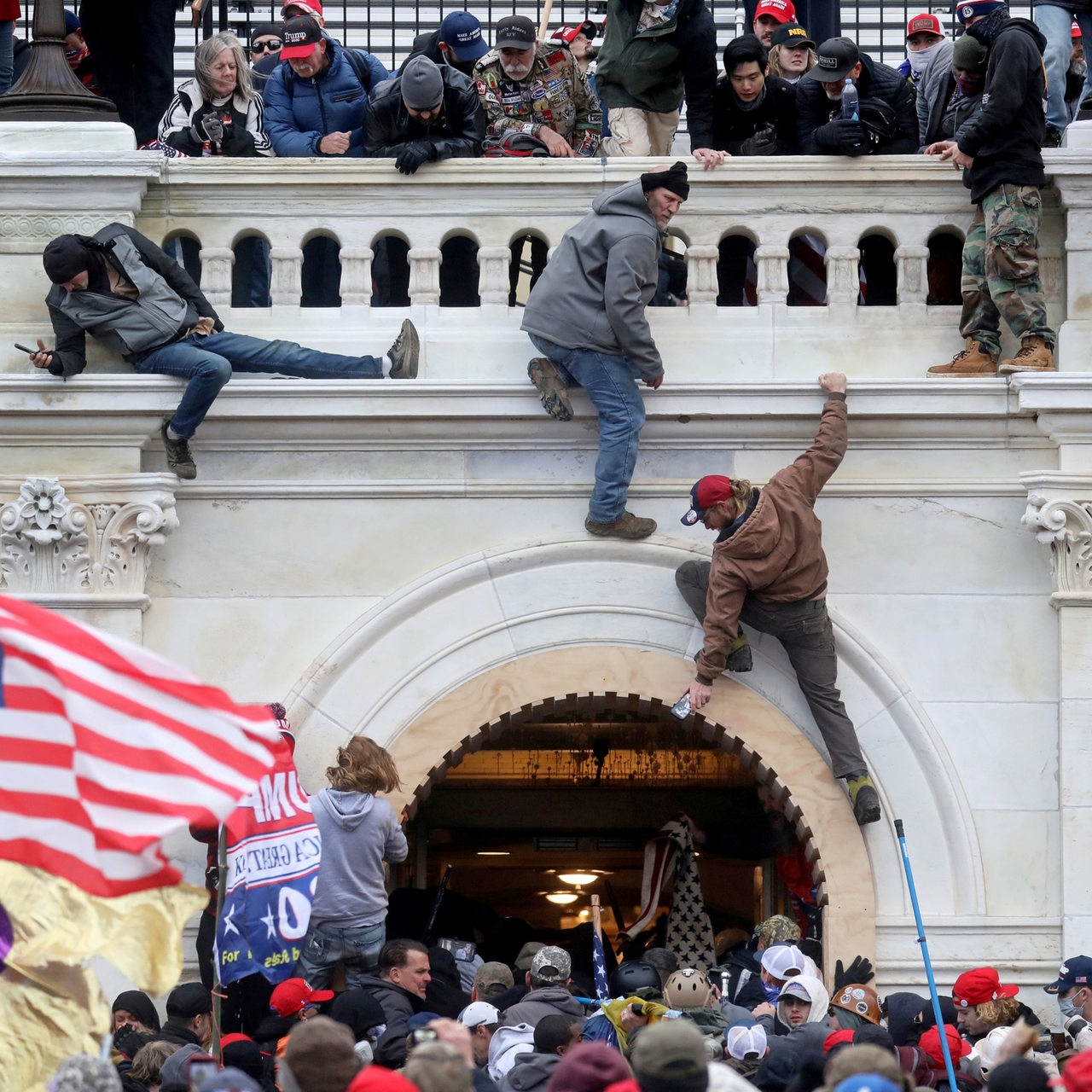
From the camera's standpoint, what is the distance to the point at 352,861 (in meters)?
11.7

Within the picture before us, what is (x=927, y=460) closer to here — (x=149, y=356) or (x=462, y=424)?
(x=462, y=424)

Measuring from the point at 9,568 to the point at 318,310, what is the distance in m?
2.15

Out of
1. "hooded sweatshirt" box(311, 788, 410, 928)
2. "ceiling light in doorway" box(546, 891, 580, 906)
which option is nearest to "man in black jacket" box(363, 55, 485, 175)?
"hooded sweatshirt" box(311, 788, 410, 928)

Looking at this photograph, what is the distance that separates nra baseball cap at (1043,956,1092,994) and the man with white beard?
534cm

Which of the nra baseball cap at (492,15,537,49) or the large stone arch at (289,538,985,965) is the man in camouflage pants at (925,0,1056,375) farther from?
the nra baseball cap at (492,15,537,49)

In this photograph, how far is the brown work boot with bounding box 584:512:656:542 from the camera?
12078 millimetres

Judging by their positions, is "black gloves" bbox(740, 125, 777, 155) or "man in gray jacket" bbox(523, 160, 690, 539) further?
"black gloves" bbox(740, 125, 777, 155)

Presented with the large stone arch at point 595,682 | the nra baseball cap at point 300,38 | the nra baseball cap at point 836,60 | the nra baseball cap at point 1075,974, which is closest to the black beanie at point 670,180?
the nra baseball cap at point 836,60

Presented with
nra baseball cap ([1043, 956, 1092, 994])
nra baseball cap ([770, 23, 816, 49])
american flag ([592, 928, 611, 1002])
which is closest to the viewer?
nra baseball cap ([1043, 956, 1092, 994])

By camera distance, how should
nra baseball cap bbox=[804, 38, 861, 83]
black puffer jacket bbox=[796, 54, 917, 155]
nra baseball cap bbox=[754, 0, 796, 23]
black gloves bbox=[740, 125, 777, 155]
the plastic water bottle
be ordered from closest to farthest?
the plastic water bottle
nra baseball cap bbox=[804, 38, 861, 83]
black puffer jacket bbox=[796, 54, 917, 155]
black gloves bbox=[740, 125, 777, 155]
nra baseball cap bbox=[754, 0, 796, 23]

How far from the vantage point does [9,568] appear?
474 inches

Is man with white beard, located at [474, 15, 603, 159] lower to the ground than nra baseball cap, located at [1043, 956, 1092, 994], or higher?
higher

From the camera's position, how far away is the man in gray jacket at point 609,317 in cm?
1178

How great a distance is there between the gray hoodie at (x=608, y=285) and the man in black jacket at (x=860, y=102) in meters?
1.33
